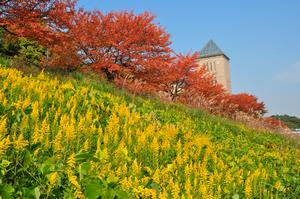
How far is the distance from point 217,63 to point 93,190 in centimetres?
8380

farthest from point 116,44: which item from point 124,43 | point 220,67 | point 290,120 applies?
point 290,120

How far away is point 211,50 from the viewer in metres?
85.6

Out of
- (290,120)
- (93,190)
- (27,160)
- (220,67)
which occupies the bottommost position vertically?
(93,190)

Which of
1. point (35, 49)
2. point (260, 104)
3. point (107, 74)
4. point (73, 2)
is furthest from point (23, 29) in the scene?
point (260, 104)

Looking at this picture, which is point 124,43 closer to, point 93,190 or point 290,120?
point 93,190

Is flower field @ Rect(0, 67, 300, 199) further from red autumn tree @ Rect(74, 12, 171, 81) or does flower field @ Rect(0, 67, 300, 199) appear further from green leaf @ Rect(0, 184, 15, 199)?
red autumn tree @ Rect(74, 12, 171, 81)

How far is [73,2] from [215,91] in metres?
20.1

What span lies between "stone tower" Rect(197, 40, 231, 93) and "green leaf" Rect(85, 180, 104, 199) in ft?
267

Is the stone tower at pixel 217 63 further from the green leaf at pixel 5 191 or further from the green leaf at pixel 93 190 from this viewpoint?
the green leaf at pixel 5 191

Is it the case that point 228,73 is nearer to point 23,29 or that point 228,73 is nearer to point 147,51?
point 147,51

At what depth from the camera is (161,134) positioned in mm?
4973

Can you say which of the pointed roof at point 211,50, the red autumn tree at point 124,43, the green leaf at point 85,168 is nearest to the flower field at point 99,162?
the green leaf at point 85,168

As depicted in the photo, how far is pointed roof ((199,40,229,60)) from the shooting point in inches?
3305

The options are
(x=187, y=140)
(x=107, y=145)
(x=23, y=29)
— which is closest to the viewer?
(x=107, y=145)
